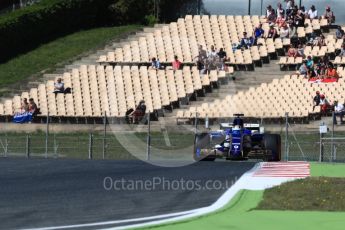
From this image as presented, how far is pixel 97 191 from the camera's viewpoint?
1539 cm

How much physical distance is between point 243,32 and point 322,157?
1321cm

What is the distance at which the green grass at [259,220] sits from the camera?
12.3 m

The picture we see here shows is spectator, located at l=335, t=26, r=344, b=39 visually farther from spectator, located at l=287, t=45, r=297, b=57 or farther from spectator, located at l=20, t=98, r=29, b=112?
spectator, located at l=20, t=98, r=29, b=112

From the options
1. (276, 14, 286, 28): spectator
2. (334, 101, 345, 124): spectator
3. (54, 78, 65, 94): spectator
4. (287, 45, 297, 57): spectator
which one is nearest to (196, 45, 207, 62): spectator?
(287, 45, 297, 57): spectator

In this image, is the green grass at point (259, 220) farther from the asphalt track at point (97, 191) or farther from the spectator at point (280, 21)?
the spectator at point (280, 21)

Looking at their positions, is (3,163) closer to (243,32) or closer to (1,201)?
(1,201)

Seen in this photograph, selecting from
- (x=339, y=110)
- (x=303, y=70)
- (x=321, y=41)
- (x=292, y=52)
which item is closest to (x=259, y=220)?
(x=339, y=110)

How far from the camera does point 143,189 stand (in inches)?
626

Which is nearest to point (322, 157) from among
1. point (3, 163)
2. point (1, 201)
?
point (3, 163)

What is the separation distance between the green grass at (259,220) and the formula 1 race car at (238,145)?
1062 cm

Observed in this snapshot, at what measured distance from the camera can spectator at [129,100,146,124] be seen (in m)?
32.6

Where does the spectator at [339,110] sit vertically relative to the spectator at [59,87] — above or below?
below

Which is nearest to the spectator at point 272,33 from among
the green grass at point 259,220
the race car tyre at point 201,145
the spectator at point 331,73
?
the spectator at point 331,73

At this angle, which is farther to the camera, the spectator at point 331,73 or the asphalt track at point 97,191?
the spectator at point 331,73
